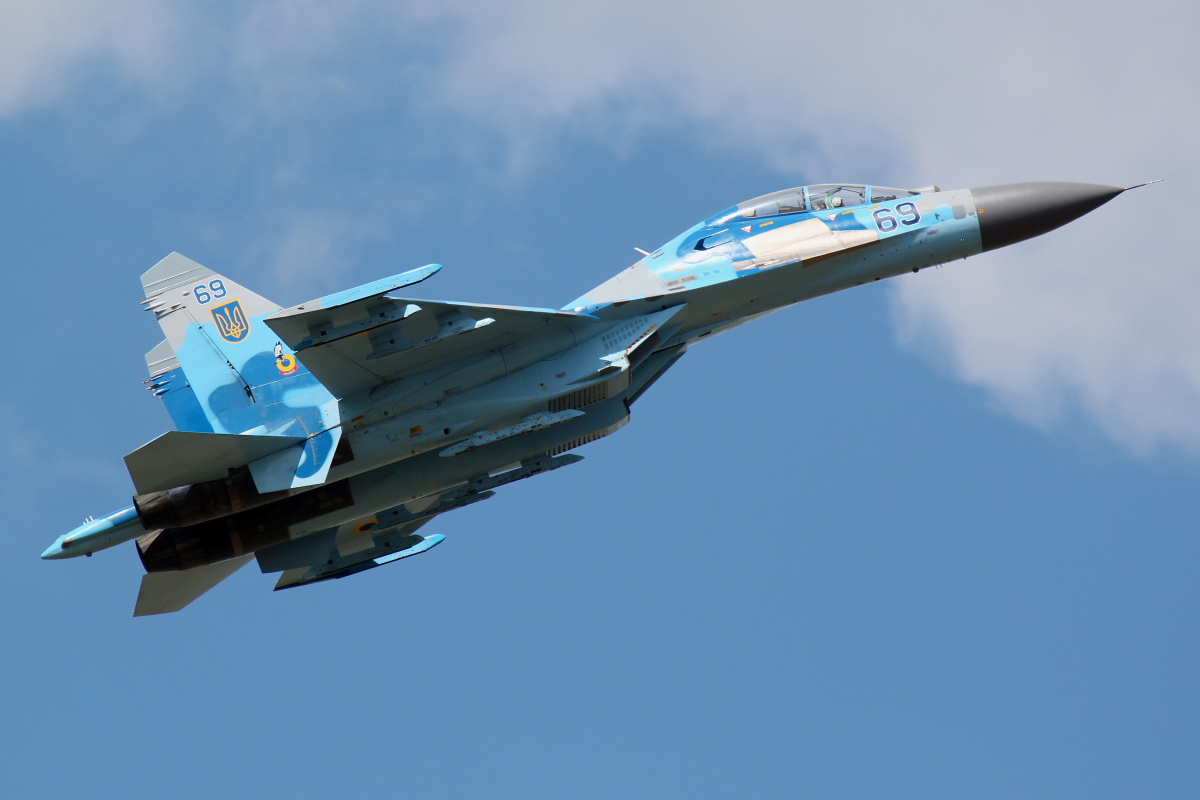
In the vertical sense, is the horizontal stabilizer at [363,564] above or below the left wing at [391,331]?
below

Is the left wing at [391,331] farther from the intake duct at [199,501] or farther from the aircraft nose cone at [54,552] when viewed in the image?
the aircraft nose cone at [54,552]

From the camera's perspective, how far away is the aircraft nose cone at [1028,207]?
1928 centimetres

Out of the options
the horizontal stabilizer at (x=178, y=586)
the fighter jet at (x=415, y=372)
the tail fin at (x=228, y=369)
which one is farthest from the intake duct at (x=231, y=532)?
the tail fin at (x=228, y=369)

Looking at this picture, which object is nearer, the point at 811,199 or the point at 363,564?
the point at 811,199

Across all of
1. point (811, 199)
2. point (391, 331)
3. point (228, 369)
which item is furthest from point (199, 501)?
point (811, 199)

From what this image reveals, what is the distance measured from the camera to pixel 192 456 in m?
17.4

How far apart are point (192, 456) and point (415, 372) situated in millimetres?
3065

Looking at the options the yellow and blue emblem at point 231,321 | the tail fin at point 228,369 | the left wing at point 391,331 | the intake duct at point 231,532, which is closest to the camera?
the left wing at point 391,331

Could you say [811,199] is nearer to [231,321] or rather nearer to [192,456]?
[231,321]

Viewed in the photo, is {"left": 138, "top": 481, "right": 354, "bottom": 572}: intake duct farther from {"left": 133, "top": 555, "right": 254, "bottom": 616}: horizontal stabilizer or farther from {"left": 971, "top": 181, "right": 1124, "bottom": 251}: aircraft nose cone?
{"left": 971, "top": 181, "right": 1124, "bottom": 251}: aircraft nose cone

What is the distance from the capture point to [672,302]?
1852 cm

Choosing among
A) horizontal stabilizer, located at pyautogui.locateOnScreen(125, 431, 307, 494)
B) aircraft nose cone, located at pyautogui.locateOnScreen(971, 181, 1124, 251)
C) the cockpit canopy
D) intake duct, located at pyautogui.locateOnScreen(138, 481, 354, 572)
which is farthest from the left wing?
aircraft nose cone, located at pyautogui.locateOnScreen(971, 181, 1124, 251)

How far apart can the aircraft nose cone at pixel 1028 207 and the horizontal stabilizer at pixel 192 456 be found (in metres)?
10.2

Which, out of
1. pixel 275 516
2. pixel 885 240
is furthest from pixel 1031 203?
pixel 275 516
